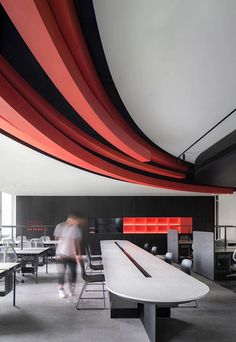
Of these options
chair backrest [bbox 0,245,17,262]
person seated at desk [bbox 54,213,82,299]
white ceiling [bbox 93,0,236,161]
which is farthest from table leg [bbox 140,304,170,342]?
chair backrest [bbox 0,245,17,262]

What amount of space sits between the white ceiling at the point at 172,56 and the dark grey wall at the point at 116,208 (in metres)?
8.85

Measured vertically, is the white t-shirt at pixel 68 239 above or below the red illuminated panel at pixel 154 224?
above

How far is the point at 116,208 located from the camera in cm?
1383

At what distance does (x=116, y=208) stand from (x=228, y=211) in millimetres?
4310

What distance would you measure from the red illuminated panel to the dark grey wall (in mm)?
217

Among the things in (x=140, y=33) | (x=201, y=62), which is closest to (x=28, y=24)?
(x=140, y=33)

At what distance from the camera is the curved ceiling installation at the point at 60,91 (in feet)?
6.64

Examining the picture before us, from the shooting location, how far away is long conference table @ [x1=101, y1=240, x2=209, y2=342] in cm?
283

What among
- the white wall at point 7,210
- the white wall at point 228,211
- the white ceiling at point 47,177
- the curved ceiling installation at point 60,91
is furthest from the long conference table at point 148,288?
the white wall at point 7,210

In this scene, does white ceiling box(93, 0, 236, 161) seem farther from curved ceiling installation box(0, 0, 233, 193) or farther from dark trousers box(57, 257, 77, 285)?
dark trousers box(57, 257, 77, 285)

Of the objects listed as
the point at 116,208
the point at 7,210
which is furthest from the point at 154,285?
the point at 7,210

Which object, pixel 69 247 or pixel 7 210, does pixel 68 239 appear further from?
pixel 7 210

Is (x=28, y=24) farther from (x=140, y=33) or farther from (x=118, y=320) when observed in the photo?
(x=118, y=320)

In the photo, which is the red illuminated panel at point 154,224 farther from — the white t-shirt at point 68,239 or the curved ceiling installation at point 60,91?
the white t-shirt at point 68,239
